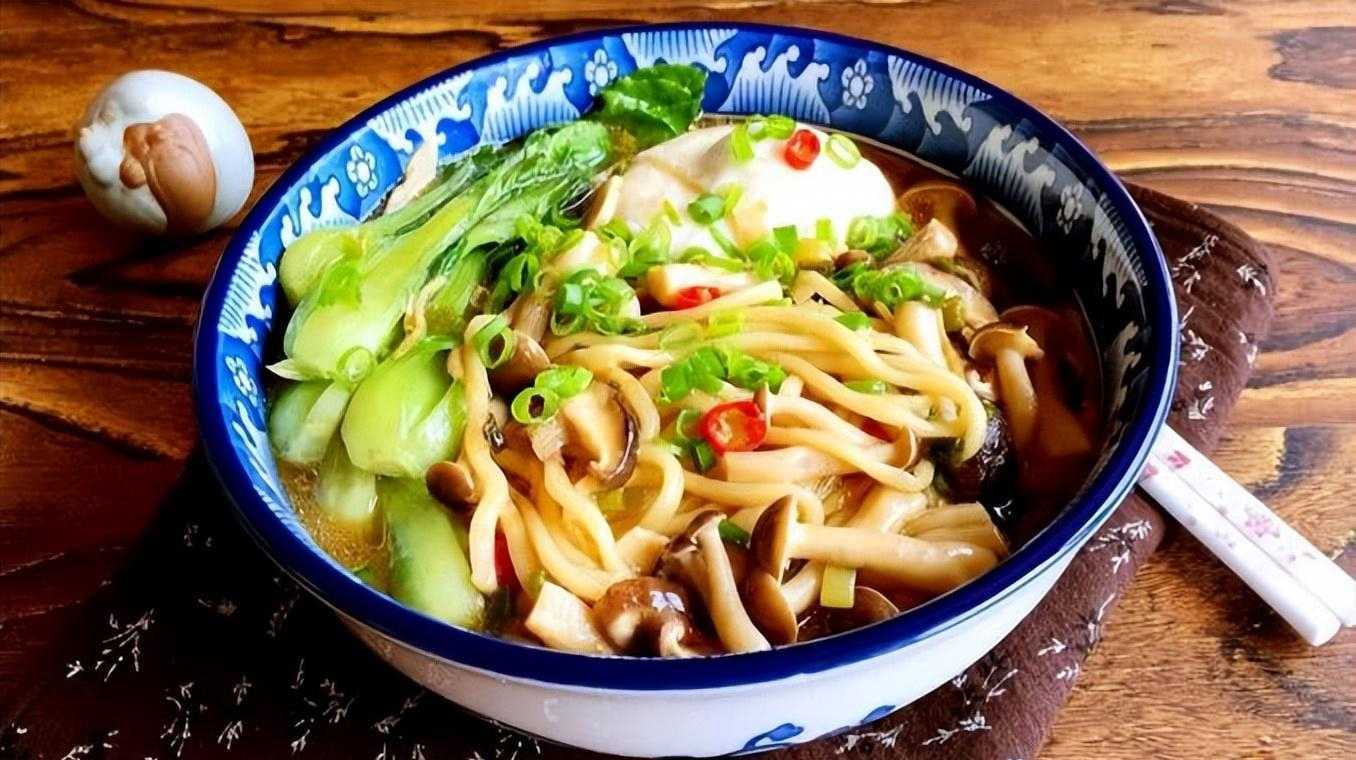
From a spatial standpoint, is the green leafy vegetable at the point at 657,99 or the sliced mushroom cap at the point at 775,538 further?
the green leafy vegetable at the point at 657,99

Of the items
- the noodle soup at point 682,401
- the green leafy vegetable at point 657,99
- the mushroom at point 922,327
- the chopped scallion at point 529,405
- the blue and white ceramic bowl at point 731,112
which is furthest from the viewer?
the green leafy vegetable at point 657,99

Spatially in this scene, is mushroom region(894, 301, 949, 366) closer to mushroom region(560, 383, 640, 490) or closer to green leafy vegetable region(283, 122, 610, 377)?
mushroom region(560, 383, 640, 490)

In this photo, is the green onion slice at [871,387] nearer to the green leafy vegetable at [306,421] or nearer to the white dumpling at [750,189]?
the white dumpling at [750,189]

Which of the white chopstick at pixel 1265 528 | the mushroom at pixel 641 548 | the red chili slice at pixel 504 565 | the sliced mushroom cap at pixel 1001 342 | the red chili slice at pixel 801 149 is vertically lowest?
the white chopstick at pixel 1265 528

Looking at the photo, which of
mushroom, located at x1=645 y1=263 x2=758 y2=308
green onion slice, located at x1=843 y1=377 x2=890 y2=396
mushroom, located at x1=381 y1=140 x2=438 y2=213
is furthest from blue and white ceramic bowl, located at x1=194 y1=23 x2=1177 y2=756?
mushroom, located at x1=645 y1=263 x2=758 y2=308

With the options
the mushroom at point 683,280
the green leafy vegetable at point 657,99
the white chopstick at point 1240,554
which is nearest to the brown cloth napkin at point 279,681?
the white chopstick at point 1240,554

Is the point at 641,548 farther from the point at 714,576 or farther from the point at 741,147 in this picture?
the point at 741,147

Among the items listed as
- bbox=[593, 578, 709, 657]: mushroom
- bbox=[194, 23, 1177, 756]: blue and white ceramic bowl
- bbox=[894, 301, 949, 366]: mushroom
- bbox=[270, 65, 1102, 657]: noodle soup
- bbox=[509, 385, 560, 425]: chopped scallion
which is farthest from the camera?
bbox=[894, 301, 949, 366]: mushroom

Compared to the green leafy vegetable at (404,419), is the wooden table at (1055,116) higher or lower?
lower
